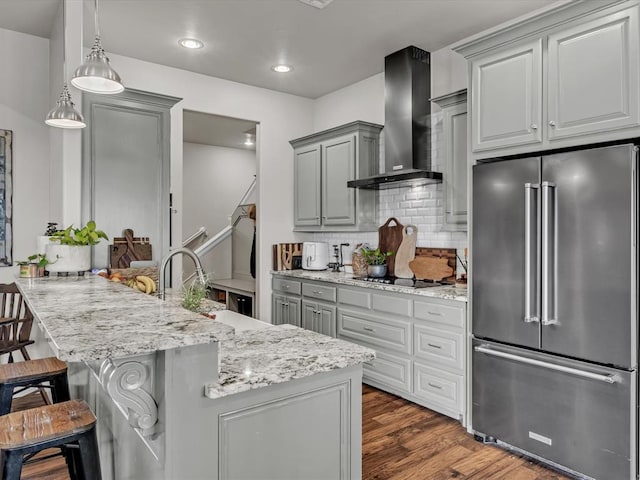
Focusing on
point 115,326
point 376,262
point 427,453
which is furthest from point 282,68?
point 115,326

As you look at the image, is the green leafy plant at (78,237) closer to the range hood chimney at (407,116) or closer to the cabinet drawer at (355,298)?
the cabinet drawer at (355,298)

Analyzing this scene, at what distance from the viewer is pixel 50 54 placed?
3.68m

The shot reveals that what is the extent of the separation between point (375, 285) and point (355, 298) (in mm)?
280

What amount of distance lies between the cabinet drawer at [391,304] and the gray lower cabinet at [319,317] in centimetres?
54

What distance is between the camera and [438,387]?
3.10 metres

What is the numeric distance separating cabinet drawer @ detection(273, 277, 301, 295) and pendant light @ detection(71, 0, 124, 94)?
8.48 feet

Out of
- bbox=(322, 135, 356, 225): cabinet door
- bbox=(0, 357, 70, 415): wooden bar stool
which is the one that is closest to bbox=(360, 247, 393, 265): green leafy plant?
bbox=(322, 135, 356, 225): cabinet door

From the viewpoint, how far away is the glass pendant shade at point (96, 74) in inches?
85.4

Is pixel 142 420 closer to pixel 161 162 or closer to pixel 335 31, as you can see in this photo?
pixel 161 162

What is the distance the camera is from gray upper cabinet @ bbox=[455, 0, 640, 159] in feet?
7.13

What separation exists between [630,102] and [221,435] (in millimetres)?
2354

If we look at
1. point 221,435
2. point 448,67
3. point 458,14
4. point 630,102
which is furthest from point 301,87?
point 221,435

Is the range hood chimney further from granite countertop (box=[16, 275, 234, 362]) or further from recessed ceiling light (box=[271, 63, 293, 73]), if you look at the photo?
granite countertop (box=[16, 275, 234, 362])

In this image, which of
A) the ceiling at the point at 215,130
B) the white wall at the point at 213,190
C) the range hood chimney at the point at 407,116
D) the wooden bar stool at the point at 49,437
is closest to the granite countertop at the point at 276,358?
the wooden bar stool at the point at 49,437
